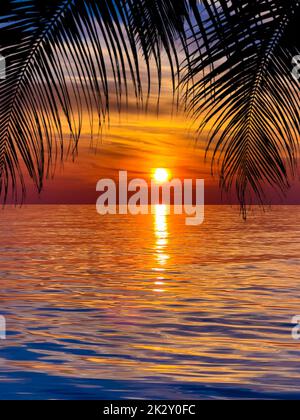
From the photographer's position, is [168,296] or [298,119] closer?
[298,119]

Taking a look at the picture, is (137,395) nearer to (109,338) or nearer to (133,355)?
(133,355)

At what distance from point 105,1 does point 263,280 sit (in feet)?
70.8

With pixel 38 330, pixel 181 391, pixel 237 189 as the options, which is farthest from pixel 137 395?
pixel 237 189

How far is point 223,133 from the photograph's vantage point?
12.9 feet

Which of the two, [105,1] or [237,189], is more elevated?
[105,1]

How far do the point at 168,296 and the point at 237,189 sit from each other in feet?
52.3

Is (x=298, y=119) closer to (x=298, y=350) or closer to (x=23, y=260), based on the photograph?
(x=298, y=350)

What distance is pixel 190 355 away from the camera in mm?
11961

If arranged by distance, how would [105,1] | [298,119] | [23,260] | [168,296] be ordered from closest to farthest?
[105,1]
[298,119]
[168,296]
[23,260]

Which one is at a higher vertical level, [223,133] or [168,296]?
[223,133]

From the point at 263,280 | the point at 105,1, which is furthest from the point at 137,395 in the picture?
the point at 263,280
